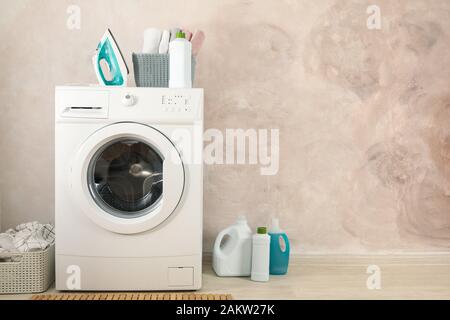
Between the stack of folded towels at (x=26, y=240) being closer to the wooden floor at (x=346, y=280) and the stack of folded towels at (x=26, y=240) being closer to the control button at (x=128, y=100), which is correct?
the wooden floor at (x=346, y=280)

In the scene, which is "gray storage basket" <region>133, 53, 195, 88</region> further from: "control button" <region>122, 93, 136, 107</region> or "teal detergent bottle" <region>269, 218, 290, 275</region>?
"teal detergent bottle" <region>269, 218, 290, 275</region>

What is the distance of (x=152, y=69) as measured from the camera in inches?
93.8

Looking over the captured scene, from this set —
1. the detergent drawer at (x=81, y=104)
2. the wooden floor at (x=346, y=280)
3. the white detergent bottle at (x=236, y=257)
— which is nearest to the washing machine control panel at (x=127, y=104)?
the detergent drawer at (x=81, y=104)

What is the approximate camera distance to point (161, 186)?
7.16ft

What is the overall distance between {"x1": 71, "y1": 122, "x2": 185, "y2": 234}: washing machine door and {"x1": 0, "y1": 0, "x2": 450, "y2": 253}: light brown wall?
63 centimetres

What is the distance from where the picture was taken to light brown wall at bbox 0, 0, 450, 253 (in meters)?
2.68

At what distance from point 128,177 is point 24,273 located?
2.04 feet

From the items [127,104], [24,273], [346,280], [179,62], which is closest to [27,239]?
[24,273]

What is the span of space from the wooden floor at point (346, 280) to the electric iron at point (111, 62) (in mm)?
1013

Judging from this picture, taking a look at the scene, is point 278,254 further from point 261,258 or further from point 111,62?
point 111,62

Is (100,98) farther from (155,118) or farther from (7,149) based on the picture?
(7,149)

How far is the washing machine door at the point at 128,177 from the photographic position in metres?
2.11

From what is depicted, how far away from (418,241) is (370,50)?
1145 mm
